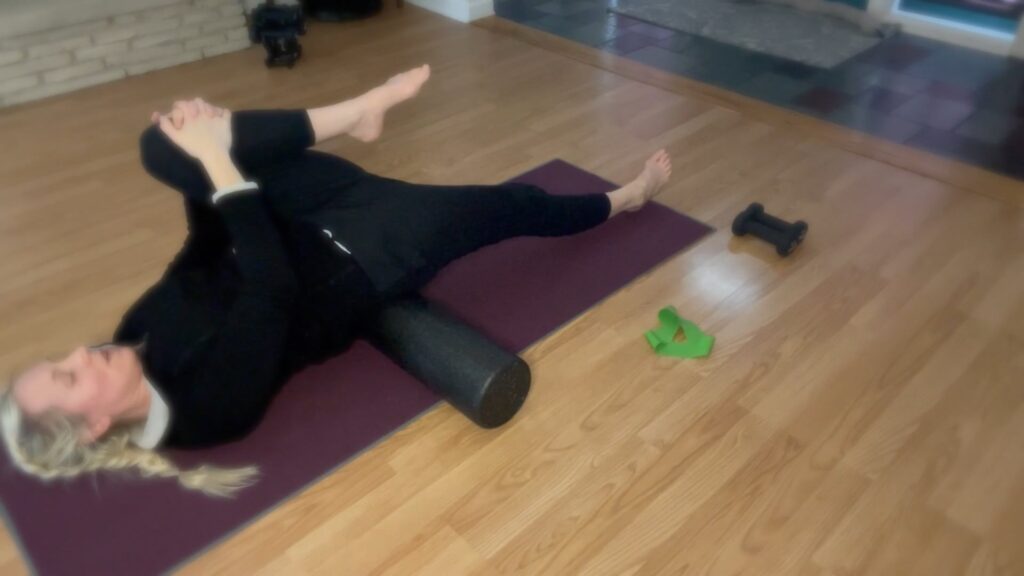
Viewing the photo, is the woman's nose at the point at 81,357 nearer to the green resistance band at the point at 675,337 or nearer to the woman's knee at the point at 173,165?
the woman's knee at the point at 173,165

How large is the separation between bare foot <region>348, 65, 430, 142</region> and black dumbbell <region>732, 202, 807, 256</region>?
965 millimetres

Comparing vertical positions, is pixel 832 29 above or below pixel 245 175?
below

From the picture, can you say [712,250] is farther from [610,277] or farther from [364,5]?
[364,5]

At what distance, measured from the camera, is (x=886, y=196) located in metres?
2.27

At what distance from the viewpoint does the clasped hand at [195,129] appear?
1335mm

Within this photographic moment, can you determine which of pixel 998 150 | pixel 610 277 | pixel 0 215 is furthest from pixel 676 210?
pixel 0 215

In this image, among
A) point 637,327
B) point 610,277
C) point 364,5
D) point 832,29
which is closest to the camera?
point 637,327

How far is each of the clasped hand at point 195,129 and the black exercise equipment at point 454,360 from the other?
1.48 ft

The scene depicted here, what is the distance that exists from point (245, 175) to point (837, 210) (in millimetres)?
1646

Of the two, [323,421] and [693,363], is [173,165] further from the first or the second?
[693,363]

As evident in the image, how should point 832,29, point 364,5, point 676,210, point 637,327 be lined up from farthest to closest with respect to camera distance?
point 364,5
point 832,29
point 676,210
point 637,327

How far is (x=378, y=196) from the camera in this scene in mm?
1576

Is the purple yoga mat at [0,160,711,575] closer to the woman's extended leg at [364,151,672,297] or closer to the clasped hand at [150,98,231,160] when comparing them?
the woman's extended leg at [364,151,672,297]

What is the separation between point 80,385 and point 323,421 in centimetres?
53
